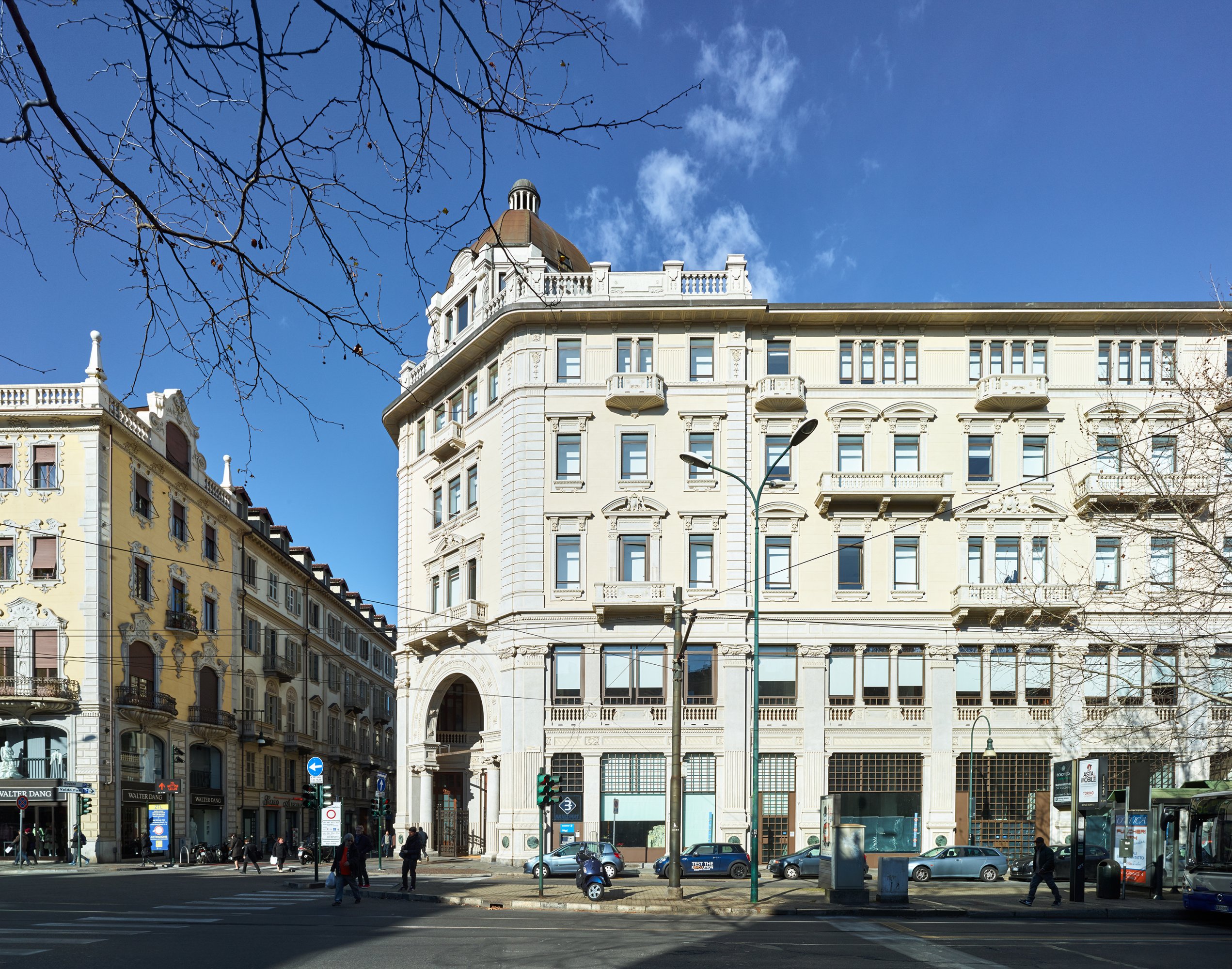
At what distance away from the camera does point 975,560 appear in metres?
42.4

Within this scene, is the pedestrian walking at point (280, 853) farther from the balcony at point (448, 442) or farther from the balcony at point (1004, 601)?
the balcony at point (1004, 601)

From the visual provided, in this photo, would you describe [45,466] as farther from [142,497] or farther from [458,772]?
[458,772]

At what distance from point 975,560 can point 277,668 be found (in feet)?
129

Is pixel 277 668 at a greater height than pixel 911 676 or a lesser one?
lesser

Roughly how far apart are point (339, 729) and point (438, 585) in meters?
36.5

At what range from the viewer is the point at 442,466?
4919 cm

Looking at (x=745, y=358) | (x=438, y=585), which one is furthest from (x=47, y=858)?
(x=745, y=358)

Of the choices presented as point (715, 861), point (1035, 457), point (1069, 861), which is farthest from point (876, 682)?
point (715, 861)

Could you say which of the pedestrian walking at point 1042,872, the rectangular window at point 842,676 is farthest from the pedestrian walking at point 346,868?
the rectangular window at point 842,676

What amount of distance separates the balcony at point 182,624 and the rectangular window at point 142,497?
460 centimetres

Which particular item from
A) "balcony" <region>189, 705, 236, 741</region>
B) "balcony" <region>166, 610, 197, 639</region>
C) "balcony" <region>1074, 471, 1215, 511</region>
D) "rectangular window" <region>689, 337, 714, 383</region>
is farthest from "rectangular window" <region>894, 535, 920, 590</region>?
"balcony" <region>189, 705, 236, 741</region>

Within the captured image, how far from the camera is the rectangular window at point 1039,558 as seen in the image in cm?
4206

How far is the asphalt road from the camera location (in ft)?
48.4

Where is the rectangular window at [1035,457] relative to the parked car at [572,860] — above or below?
above
